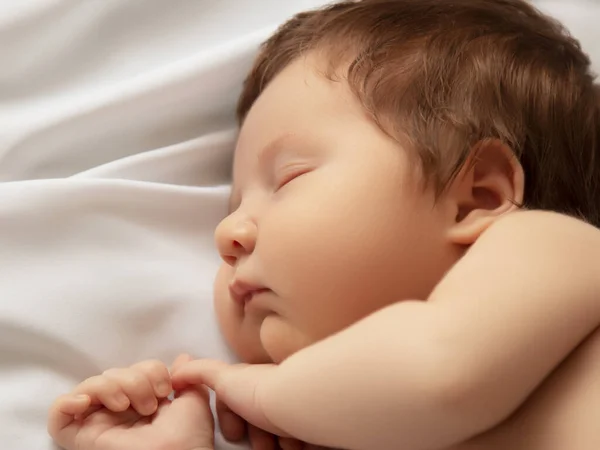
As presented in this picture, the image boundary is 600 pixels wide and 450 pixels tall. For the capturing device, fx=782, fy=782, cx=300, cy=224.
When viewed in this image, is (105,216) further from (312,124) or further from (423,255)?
(423,255)

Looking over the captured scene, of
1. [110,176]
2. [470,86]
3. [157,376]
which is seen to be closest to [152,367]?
[157,376]

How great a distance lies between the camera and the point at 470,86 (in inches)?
35.6

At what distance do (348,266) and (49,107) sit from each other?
2.08 feet

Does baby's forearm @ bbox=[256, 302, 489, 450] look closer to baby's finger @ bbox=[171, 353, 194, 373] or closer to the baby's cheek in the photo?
the baby's cheek

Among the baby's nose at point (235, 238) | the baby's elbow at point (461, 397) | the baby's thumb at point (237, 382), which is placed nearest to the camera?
the baby's elbow at point (461, 397)

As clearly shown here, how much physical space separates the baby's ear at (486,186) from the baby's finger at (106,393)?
1.32 feet

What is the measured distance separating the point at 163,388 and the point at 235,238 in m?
0.19

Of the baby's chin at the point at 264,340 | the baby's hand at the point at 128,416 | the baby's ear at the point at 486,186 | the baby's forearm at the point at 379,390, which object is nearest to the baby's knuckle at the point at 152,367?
the baby's hand at the point at 128,416

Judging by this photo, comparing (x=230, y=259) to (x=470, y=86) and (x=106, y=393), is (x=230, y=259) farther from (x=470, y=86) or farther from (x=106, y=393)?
(x=470, y=86)

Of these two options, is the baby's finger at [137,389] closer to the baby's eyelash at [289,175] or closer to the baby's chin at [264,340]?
the baby's chin at [264,340]

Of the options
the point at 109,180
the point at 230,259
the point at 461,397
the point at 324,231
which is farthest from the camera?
the point at 109,180

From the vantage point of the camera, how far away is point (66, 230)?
1065mm

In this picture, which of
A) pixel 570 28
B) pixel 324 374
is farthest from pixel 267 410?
pixel 570 28

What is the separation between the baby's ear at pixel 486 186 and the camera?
858mm
